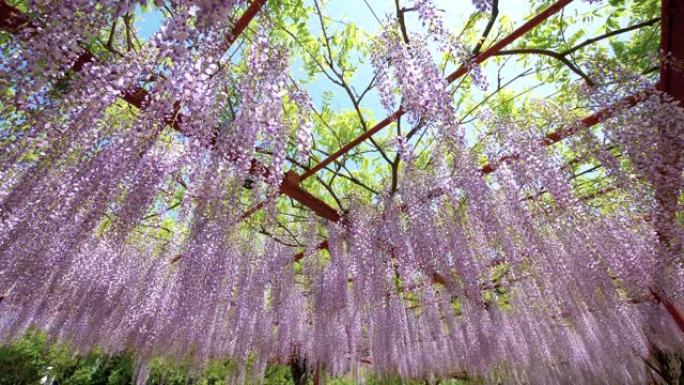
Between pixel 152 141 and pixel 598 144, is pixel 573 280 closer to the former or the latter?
pixel 598 144

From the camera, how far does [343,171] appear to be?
5.67m

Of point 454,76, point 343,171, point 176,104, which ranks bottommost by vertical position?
point 176,104

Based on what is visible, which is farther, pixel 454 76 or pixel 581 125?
pixel 581 125

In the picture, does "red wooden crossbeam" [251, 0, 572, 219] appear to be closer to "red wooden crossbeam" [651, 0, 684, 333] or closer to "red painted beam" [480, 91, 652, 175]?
"red wooden crossbeam" [651, 0, 684, 333]

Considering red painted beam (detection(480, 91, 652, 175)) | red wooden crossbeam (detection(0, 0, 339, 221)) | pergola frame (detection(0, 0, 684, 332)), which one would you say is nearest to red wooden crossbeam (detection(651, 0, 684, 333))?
pergola frame (detection(0, 0, 684, 332))

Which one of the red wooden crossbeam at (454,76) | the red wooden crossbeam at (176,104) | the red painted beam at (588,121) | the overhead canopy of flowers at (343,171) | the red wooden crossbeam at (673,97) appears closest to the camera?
the red wooden crossbeam at (176,104)

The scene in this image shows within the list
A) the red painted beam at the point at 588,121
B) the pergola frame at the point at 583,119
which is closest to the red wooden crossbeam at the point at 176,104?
the pergola frame at the point at 583,119

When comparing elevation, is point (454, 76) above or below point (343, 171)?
below

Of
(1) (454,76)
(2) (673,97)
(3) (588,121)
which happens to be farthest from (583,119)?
(1) (454,76)

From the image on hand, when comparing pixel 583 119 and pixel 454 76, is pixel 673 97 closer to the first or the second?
pixel 583 119

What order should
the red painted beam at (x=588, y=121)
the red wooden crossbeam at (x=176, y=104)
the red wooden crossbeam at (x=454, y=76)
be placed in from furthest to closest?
1. the red painted beam at (x=588, y=121)
2. the red wooden crossbeam at (x=454, y=76)
3. the red wooden crossbeam at (x=176, y=104)

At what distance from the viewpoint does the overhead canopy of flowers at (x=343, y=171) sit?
2.44m

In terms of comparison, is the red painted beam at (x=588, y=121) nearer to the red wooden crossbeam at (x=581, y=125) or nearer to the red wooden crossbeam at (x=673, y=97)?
the red wooden crossbeam at (x=581, y=125)

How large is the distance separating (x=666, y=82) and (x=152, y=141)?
462 cm
